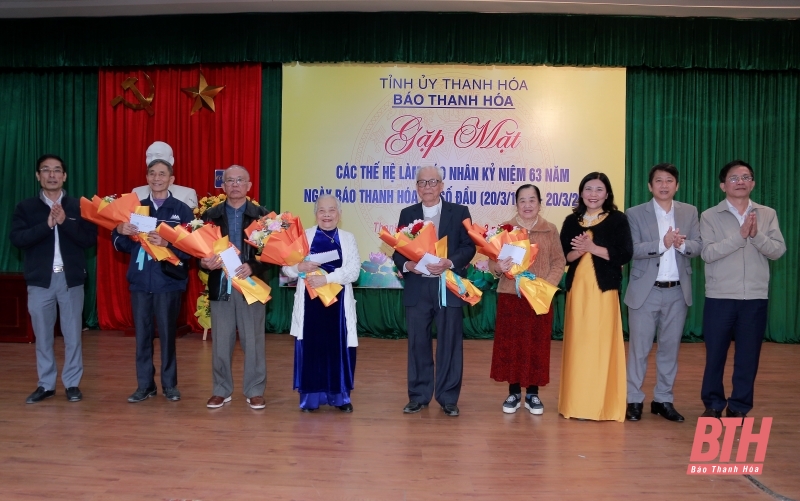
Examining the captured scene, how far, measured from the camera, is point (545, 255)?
4293 millimetres

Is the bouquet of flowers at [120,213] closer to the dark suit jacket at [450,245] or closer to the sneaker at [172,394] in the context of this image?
the sneaker at [172,394]

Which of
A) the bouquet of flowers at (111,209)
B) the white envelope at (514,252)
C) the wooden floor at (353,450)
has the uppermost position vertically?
the bouquet of flowers at (111,209)

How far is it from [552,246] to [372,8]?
401 centimetres

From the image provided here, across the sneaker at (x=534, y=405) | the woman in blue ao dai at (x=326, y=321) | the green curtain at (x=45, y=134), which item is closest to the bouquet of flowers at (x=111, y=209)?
the woman in blue ao dai at (x=326, y=321)

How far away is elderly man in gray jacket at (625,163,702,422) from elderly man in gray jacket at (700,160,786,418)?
0.45 ft

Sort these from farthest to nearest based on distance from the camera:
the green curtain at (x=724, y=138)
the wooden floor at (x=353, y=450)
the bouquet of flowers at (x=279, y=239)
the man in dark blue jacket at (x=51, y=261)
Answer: the green curtain at (x=724, y=138)
the man in dark blue jacket at (x=51, y=261)
the bouquet of flowers at (x=279, y=239)
the wooden floor at (x=353, y=450)

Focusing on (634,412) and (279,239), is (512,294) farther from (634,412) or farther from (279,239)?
(279,239)

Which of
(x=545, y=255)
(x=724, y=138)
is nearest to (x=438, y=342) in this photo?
(x=545, y=255)

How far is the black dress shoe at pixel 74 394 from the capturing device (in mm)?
4508

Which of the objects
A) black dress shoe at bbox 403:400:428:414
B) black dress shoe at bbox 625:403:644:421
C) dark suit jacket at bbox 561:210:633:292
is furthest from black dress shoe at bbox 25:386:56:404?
black dress shoe at bbox 625:403:644:421

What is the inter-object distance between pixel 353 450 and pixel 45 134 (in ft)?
21.0

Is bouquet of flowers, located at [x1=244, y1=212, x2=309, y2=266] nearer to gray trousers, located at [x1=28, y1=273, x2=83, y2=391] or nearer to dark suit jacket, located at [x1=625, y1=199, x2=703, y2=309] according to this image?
gray trousers, located at [x1=28, y1=273, x2=83, y2=391]

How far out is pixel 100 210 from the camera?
4.26m

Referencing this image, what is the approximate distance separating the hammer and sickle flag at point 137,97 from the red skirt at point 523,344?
5.26 metres
